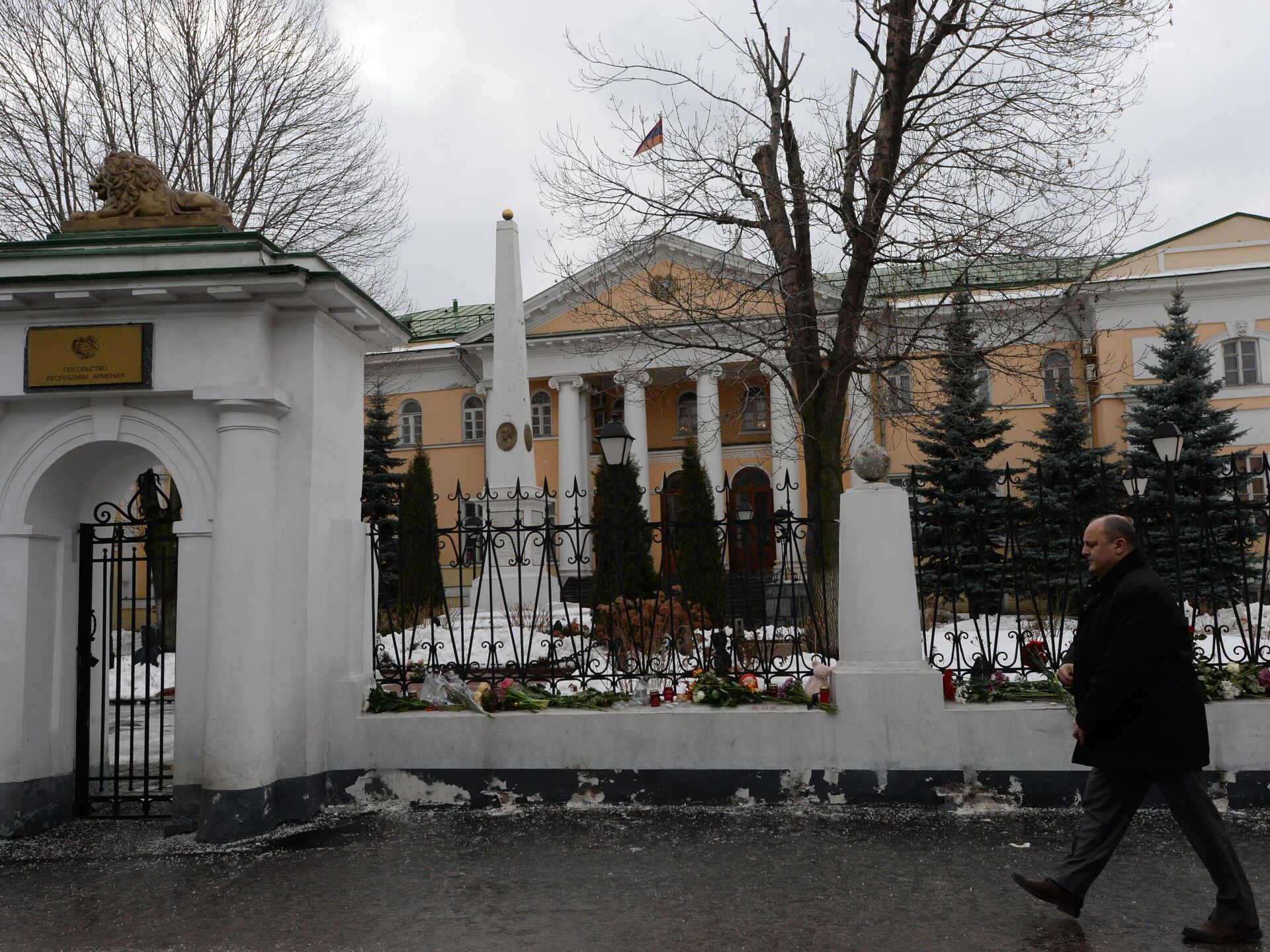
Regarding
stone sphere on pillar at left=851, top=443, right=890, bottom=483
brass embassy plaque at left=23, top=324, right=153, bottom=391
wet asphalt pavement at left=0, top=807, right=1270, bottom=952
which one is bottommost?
wet asphalt pavement at left=0, top=807, right=1270, bottom=952

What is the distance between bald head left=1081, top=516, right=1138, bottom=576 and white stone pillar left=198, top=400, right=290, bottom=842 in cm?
498

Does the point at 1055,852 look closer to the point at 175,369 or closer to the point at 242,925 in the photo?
the point at 242,925

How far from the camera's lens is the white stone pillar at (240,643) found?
6625mm

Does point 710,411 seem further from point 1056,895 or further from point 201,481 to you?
point 1056,895

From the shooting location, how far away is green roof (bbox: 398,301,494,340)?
39.5 metres

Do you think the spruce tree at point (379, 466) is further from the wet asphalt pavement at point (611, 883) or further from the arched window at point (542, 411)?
the wet asphalt pavement at point (611, 883)

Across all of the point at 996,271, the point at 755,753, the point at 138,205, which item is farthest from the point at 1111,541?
the point at 996,271

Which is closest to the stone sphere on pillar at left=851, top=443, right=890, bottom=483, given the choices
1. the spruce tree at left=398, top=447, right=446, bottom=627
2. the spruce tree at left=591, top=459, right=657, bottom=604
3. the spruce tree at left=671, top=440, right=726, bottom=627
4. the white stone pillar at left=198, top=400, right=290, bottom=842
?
the spruce tree at left=591, top=459, right=657, bottom=604

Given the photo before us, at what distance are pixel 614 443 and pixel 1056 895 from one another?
4.65 meters

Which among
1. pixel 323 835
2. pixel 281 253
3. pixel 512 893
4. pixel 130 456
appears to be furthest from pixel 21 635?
pixel 512 893

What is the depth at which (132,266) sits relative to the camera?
23.4 ft

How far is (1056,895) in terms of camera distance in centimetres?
450

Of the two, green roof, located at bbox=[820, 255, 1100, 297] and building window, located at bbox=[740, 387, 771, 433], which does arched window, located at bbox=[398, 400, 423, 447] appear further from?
green roof, located at bbox=[820, 255, 1100, 297]

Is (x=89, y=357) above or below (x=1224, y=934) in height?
above
